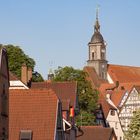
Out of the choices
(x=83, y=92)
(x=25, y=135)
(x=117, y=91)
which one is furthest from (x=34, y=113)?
(x=117, y=91)

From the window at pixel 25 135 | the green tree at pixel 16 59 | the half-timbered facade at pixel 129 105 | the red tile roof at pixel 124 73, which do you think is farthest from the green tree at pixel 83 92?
the red tile roof at pixel 124 73

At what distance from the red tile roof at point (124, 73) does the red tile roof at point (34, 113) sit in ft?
430

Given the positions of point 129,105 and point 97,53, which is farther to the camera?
point 97,53

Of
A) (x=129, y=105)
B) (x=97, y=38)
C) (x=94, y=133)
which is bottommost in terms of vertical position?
(x=94, y=133)

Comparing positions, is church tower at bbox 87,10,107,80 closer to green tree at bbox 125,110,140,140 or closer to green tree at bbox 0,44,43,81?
green tree at bbox 0,44,43,81

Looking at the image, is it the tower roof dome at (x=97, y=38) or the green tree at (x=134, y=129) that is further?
the tower roof dome at (x=97, y=38)

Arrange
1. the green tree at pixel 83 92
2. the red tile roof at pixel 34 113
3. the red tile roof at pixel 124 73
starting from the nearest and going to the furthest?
the red tile roof at pixel 34 113
the green tree at pixel 83 92
the red tile roof at pixel 124 73

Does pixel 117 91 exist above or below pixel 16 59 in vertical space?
above

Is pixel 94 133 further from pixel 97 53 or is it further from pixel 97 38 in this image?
Answer: pixel 97 38

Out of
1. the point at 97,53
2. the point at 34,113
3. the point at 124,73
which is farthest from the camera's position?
the point at 124,73

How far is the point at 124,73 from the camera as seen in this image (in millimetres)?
178000

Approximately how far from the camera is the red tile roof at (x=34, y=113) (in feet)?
118

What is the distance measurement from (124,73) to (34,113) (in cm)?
14231

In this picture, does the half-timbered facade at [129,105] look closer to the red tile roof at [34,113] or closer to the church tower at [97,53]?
the church tower at [97,53]
